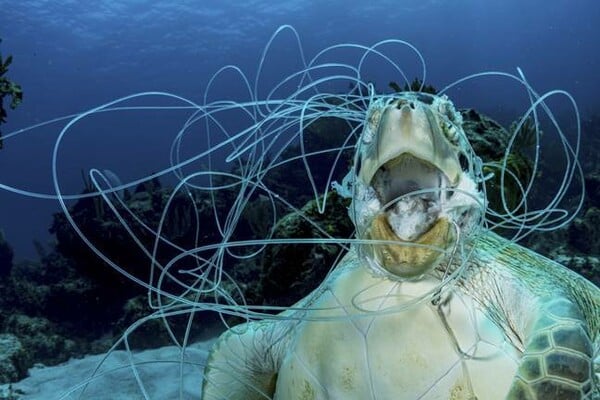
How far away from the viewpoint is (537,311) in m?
1.69

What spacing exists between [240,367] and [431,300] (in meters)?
1.40

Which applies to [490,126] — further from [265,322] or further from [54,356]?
[54,356]

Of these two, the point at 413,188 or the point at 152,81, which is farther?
the point at 152,81

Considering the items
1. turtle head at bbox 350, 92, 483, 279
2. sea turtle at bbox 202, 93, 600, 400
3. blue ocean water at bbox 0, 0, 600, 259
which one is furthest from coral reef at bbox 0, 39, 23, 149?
blue ocean water at bbox 0, 0, 600, 259

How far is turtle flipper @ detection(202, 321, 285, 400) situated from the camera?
2.70 meters

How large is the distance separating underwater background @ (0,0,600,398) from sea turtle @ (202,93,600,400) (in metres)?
2.78

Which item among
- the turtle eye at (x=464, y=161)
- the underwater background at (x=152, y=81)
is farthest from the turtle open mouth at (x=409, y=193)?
the underwater background at (x=152, y=81)

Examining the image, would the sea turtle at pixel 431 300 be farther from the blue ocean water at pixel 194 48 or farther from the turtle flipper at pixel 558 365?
the blue ocean water at pixel 194 48

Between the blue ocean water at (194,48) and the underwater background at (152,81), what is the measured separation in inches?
10.2

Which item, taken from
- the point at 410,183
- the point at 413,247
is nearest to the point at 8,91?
the point at 410,183

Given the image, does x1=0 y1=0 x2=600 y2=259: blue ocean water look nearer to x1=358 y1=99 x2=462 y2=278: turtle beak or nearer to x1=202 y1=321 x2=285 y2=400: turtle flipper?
x1=202 y1=321 x2=285 y2=400: turtle flipper

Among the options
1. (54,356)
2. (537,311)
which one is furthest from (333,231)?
(54,356)

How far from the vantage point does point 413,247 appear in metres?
1.55

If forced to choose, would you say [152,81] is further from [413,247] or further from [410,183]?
[413,247]
